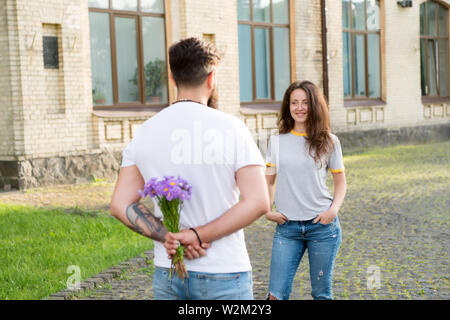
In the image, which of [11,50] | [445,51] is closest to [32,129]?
[11,50]

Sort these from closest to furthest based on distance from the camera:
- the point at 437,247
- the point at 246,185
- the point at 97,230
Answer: the point at 246,185
the point at 437,247
the point at 97,230

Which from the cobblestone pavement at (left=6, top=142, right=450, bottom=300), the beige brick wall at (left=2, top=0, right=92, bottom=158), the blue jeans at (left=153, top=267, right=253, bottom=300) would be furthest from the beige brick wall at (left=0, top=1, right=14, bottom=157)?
the blue jeans at (left=153, top=267, right=253, bottom=300)

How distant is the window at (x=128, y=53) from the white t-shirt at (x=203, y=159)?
11669 millimetres

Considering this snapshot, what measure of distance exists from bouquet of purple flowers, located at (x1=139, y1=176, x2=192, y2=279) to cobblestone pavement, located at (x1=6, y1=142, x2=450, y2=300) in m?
2.99

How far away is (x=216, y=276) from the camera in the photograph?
249 cm

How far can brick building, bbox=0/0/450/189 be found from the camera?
12344mm

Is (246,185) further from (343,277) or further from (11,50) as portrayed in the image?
(11,50)

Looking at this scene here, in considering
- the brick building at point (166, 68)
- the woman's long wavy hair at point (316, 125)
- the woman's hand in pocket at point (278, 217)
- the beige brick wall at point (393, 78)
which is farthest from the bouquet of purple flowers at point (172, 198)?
the beige brick wall at point (393, 78)

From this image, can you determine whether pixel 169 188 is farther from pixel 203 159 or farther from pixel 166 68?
pixel 166 68

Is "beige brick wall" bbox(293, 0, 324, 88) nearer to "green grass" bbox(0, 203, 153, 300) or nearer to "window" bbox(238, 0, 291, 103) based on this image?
"window" bbox(238, 0, 291, 103)

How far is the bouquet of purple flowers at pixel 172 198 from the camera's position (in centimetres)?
238

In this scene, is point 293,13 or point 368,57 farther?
point 368,57

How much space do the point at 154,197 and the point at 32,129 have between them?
34.5ft

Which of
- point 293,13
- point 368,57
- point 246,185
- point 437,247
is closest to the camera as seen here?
point 246,185
